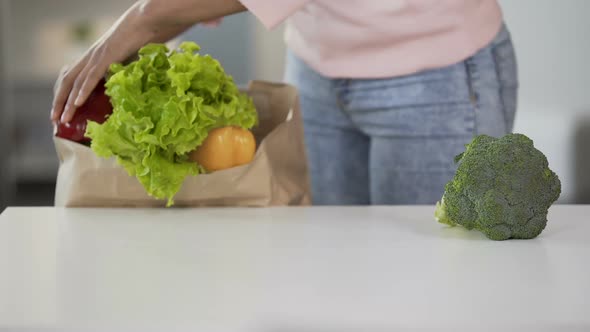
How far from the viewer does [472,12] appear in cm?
154

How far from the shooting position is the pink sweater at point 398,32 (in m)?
1.51

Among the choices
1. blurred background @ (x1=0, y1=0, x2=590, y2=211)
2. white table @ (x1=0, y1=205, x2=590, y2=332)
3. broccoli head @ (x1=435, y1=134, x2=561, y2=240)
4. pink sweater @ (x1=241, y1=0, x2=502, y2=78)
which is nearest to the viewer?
white table @ (x1=0, y1=205, x2=590, y2=332)

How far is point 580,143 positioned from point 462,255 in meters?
2.05

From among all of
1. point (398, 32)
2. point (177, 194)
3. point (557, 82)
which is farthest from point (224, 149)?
point (557, 82)

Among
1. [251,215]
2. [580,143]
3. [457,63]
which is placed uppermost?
[457,63]

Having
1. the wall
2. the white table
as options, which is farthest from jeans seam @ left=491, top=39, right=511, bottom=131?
the wall

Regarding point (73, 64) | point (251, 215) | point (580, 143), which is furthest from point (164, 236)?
point (580, 143)

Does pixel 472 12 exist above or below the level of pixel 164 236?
above

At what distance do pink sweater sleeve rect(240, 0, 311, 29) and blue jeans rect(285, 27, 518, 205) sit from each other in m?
0.37

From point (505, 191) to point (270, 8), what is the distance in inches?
18.2

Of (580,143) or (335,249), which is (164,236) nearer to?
(335,249)

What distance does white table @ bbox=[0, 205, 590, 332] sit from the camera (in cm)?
67

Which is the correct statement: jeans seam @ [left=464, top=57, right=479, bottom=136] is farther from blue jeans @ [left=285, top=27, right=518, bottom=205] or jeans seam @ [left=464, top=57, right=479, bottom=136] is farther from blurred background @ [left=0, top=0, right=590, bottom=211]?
blurred background @ [left=0, top=0, right=590, bottom=211]

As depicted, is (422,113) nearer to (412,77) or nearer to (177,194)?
(412,77)
